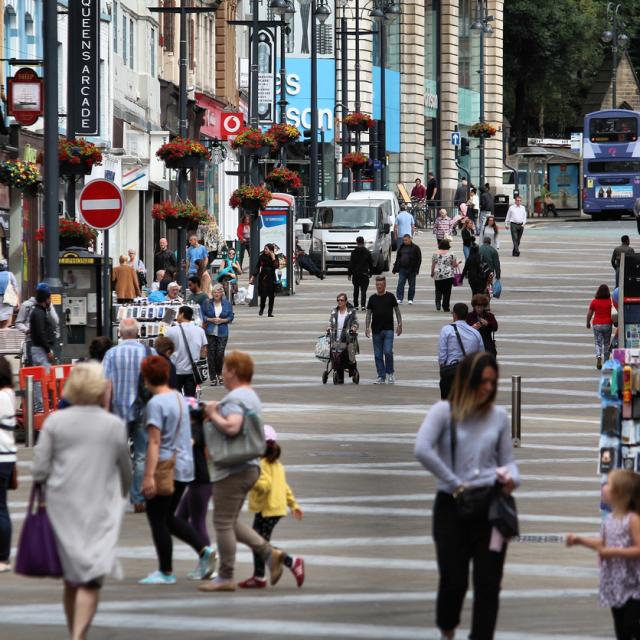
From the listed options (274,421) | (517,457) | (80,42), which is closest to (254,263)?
(80,42)

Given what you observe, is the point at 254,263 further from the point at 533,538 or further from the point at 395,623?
the point at 395,623

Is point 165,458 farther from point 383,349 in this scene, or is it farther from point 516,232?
point 516,232

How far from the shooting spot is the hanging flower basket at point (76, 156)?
1131 inches

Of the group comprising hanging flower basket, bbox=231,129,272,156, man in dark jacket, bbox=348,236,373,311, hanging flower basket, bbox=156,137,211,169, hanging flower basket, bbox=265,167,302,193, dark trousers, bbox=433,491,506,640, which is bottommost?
dark trousers, bbox=433,491,506,640

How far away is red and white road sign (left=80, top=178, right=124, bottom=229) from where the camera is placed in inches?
929

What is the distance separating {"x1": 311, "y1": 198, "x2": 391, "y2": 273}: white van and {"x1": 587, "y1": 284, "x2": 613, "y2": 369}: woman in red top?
22114 millimetres

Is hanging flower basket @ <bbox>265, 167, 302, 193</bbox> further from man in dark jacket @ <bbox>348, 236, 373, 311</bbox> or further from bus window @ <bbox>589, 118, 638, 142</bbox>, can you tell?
bus window @ <bbox>589, 118, 638, 142</bbox>

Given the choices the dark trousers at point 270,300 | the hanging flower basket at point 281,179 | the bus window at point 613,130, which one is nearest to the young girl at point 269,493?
the dark trousers at point 270,300

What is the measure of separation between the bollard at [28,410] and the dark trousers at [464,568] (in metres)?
11.2

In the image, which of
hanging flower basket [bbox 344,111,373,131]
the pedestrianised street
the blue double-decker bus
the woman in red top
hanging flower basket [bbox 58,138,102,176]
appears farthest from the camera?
the blue double-decker bus

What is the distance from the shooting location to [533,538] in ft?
46.2

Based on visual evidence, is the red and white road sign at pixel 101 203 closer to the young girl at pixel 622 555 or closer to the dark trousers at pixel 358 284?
the young girl at pixel 622 555

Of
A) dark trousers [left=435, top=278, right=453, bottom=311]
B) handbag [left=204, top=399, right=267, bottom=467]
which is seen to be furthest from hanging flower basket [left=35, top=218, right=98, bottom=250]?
handbag [left=204, top=399, right=267, bottom=467]

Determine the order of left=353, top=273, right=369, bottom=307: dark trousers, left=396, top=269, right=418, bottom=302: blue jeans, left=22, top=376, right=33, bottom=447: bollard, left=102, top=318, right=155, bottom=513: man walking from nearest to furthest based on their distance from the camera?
left=102, top=318, right=155, bottom=513: man walking, left=22, top=376, right=33, bottom=447: bollard, left=353, top=273, right=369, bottom=307: dark trousers, left=396, top=269, right=418, bottom=302: blue jeans
